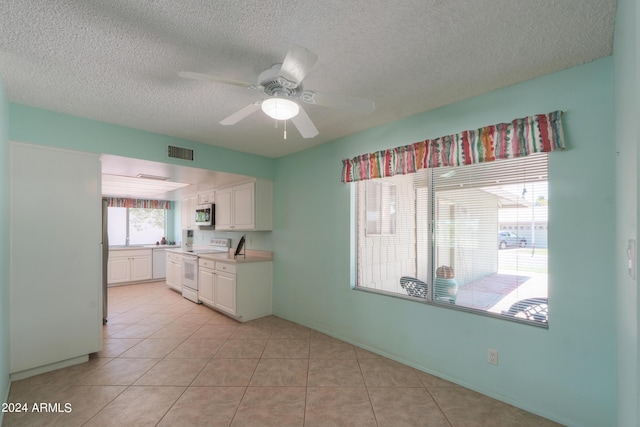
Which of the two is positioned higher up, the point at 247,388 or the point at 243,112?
the point at 243,112

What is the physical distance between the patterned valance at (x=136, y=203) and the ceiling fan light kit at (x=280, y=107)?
690 cm

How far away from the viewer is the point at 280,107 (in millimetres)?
1698

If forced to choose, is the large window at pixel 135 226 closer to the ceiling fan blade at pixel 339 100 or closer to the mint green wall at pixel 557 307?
the mint green wall at pixel 557 307

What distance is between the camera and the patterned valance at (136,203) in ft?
22.5

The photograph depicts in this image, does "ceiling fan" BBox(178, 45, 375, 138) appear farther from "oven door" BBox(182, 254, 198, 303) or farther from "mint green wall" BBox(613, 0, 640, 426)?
"oven door" BBox(182, 254, 198, 303)

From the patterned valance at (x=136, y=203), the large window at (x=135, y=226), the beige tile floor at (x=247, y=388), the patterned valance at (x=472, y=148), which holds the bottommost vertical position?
the beige tile floor at (x=247, y=388)

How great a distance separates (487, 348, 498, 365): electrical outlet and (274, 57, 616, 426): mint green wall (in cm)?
4

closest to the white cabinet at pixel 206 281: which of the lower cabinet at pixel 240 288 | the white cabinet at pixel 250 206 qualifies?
the lower cabinet at pixel 240 288

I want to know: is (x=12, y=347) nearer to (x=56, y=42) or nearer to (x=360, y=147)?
(x=56, y=42)

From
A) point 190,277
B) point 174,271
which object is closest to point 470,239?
point 190,277

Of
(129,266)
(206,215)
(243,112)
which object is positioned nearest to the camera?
→ (243,112)

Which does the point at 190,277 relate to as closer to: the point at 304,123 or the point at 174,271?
the point at 174,271

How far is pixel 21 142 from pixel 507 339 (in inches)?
174

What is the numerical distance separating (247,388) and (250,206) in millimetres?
2574
